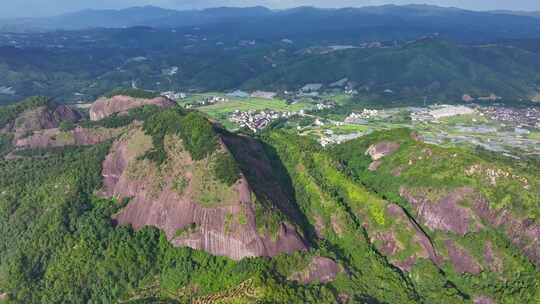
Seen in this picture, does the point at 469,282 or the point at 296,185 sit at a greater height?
the point at 296,185

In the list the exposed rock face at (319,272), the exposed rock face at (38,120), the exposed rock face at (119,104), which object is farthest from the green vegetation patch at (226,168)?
the exposed rock face at (38,120)

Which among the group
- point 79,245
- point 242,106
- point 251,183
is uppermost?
point 251,183

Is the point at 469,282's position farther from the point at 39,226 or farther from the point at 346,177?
the point at 39,226

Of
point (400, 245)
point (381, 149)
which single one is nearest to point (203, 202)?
point (400, 245)

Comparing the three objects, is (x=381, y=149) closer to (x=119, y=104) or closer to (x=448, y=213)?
(x=448, y=213)

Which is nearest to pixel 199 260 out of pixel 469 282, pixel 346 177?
pixel 346 177

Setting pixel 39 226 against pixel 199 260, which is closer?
pixel 199 260

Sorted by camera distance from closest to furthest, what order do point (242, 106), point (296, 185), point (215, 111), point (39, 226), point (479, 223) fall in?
point (39, 226), point (479, 223), point (296, 185), point (215, 111), point (242, 106)
